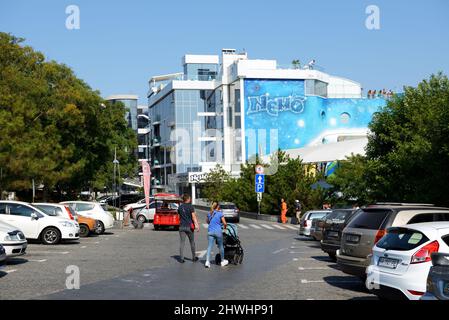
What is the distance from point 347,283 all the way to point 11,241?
8.67 metres

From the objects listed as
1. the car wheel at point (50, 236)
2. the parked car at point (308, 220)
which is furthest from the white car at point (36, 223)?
the parked car at point (308, 220)

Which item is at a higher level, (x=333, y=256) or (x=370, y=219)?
(x=370, y=219)

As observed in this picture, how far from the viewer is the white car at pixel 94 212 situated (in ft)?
98.2

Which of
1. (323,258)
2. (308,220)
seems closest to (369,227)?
(323,258)

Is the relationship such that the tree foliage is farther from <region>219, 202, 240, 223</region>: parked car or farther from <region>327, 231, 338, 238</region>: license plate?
<region>327, 231, 338, 238</region>: license plate

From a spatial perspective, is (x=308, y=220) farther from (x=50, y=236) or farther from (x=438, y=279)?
(x=438, y=279)

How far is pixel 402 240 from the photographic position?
10.4m

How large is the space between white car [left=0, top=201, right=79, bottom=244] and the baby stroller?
8499 mm

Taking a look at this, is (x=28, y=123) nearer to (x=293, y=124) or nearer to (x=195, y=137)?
(x=293, y=124)

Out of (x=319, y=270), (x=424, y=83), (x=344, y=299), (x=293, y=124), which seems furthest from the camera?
(x=293, y=124)

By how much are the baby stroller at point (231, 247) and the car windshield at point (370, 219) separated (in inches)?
169
